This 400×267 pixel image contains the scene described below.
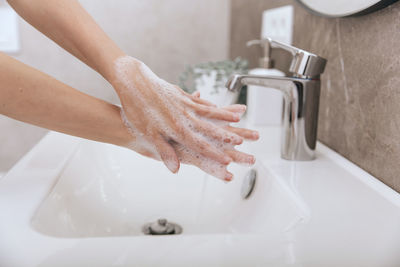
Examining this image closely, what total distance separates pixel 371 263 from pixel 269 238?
0.10m

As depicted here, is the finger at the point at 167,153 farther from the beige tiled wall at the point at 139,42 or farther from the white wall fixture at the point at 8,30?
the white wall fixture at the point at 8,30

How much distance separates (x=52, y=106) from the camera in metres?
0.45

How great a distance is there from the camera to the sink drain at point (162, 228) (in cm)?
63

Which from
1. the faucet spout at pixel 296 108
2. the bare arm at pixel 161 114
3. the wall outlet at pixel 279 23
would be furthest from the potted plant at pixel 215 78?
the bare arm at pixel 161 114

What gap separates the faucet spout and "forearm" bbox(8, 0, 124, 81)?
0.22 m

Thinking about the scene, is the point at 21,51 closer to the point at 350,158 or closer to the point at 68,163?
the point at 68,163

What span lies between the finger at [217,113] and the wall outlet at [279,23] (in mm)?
436

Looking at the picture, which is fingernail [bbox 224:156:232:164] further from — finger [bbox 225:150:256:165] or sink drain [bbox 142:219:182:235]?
sink drain [bbox 142:219:182:235]

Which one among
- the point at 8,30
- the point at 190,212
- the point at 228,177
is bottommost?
the point at 190,212

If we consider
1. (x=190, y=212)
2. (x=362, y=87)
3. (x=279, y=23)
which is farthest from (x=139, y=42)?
(x=362, y=87)

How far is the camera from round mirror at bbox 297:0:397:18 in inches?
21.4

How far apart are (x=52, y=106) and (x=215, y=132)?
200 millimetres

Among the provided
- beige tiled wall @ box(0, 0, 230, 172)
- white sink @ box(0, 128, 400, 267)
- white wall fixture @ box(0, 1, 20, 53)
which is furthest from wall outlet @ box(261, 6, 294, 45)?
white wall fixture @ box(0, 1, 20, 53)

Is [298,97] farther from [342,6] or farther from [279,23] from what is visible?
[279,23]
